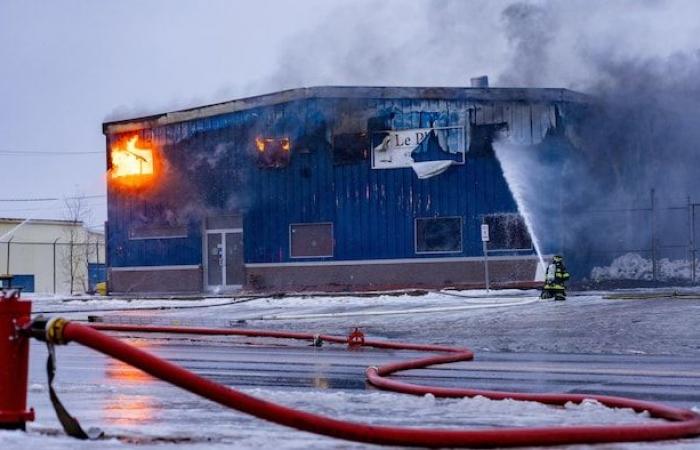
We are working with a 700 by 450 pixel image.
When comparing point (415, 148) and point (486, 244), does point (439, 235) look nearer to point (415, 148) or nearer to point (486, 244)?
point (486, 244)

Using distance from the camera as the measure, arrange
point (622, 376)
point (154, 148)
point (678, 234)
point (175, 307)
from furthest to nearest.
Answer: point (154, 148), point (678, 234), point (175, 307), point (622, 376)

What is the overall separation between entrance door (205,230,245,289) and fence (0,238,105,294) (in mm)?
17307

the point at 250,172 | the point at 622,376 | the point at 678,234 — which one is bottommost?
the point at 622,376

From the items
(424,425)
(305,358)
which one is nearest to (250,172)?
(305,358)

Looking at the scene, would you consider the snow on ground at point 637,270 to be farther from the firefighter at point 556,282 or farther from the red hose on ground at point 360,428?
the red hose on ground at point 360,428

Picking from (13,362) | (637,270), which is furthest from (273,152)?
(13,362)

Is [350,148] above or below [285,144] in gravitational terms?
→ below

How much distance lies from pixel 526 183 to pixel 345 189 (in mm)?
5798

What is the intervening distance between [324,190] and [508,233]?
6250 millimetres

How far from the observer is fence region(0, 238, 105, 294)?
5247 cm

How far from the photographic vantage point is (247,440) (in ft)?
18.8

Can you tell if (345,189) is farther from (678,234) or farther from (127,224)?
(678,234)

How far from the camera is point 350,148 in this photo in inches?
1266

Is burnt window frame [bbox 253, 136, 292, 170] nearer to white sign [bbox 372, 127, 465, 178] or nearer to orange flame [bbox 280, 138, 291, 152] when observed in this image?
orange flame [bbox 280, 138, 291, 152]
